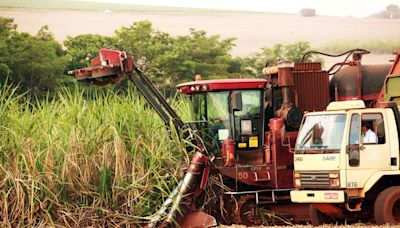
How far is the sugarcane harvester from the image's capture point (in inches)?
712

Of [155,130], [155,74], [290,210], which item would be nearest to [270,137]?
[290,210]

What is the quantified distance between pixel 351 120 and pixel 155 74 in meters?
29.3

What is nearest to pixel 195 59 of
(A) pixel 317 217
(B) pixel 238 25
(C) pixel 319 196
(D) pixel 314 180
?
(A) pixel 317 217

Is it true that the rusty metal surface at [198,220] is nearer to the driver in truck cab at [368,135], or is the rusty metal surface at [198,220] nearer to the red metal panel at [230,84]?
the driver in truck cab at [368,135]

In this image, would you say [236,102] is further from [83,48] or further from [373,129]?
[83,48]

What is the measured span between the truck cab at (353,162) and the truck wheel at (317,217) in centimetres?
50

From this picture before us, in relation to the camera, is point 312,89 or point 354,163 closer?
point 354,163

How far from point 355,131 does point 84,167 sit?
4105 millimetres

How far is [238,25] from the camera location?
281 ft

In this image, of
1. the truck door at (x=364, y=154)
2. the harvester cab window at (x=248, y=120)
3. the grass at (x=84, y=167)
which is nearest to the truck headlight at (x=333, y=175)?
the truck door at (x=364, y=154)

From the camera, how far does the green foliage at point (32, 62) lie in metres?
42.3

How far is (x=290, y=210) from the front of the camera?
1841cm

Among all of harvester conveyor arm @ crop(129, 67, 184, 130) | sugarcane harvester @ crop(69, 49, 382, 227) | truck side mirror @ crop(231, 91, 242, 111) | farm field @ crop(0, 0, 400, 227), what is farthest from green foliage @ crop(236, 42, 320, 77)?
farm field @ crop(0, 0, 400, 227)

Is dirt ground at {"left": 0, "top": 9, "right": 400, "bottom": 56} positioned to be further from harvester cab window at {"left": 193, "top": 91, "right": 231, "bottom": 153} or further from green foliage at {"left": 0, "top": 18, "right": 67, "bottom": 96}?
harvester cab window at {"left": 193, "top": 91, "right": 231, "bottom": 153}
